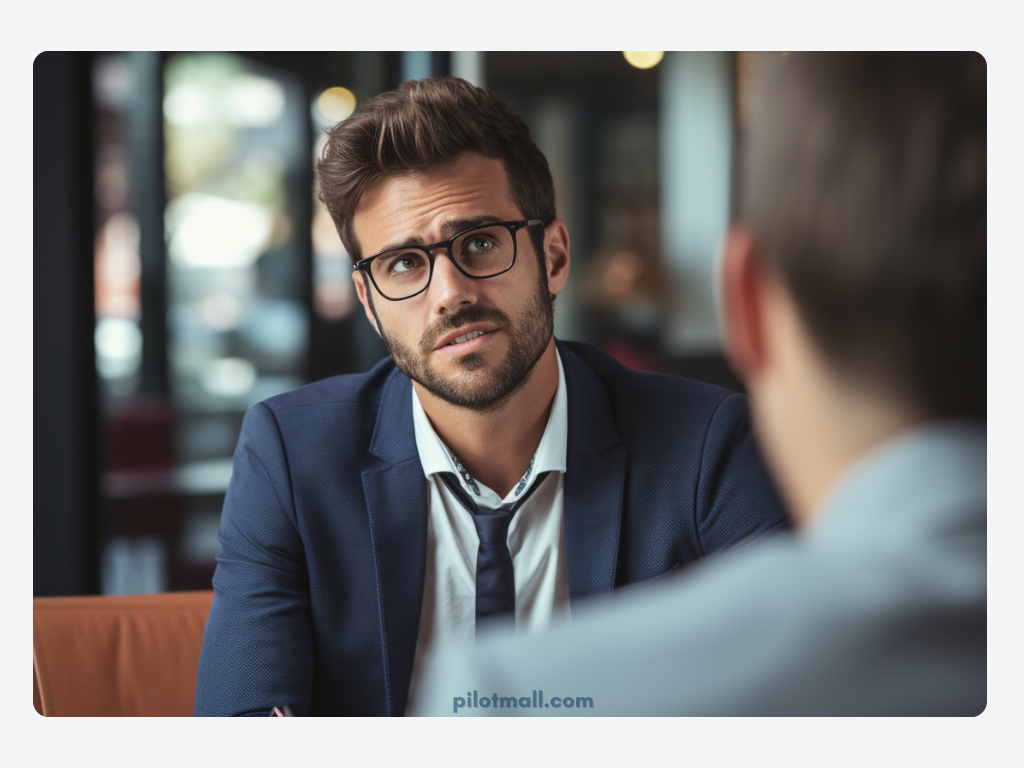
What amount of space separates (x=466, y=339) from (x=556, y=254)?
0.21 meters

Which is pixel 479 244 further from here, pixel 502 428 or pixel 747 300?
pixel 747 300

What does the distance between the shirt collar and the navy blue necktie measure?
0.02 meters

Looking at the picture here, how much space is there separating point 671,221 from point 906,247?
1.40ft

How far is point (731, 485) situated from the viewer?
128 cm

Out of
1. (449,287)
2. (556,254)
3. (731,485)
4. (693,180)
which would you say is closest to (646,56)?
(693,180)

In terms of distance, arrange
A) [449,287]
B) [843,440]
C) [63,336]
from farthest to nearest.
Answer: [63,336]
[449,287]
[843,440]

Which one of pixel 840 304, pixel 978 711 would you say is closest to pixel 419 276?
pixel 840 304

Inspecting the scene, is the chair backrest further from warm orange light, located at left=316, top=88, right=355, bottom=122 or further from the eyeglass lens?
warm orange light, located at left=316, top=88, right=355, bottom=122

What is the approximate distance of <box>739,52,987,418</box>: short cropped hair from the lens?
89 cm

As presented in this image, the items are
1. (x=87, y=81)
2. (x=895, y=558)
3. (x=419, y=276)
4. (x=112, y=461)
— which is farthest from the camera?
(x=112, y=461)

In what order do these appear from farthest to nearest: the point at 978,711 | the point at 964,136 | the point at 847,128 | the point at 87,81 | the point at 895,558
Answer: the point at 87,81 → the point at 978,711 → the point at 964,136 → the point at 847,128 → the point at 895,558

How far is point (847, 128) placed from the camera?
87 centimetres

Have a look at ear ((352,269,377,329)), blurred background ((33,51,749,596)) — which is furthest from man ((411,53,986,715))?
ear ((352,269,377,329))

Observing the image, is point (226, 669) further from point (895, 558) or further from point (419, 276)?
point (895, 558)
